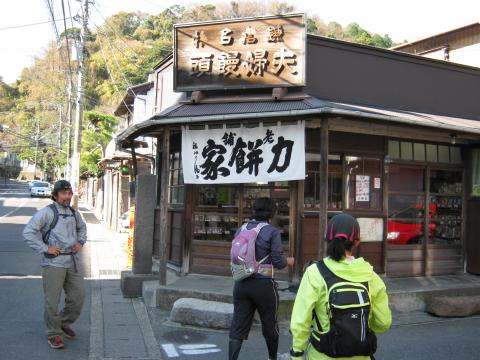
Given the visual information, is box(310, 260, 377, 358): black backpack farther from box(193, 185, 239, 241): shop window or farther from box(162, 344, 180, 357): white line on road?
box(193, 185, 239, 241): shop window

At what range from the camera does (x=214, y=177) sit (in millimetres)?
8461

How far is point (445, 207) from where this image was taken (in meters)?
10.7

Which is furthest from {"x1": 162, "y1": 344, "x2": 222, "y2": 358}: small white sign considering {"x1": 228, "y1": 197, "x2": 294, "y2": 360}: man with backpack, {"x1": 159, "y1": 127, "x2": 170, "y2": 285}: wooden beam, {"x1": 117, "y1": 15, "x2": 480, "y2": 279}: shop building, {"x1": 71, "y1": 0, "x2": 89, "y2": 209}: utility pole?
{"x1": 71, "y1": 0, "x2": 89, "y2": 209}: utility pole

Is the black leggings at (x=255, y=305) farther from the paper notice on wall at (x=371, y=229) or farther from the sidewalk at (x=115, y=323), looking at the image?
the paper notice on wall at (x=371, y=229)

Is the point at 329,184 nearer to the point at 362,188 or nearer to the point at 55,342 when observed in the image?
the point at 362,188

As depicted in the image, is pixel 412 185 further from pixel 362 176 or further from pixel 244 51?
pixel 244 51

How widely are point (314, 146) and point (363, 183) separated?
1.33 meters

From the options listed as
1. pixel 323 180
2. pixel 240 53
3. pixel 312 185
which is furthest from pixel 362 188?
pixel 240 53

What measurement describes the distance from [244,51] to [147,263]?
4491 mm

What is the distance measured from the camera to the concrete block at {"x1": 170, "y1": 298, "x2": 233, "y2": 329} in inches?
281

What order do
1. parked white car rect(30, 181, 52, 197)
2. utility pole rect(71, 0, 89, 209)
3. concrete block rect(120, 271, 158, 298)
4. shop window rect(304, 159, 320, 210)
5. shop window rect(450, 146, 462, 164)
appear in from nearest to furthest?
shop window rect(304, 159, 320, 210), concrete block rect(120, 271, 158, 298), shop window rect(450, 146, 462, 164), utility pole rect(71, 0, 89, 209), parked white car rect(30, 181, 52, 197)

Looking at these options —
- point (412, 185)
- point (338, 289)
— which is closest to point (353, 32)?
point (412, 185)

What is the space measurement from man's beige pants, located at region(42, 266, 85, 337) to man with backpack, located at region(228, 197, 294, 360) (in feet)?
7.95

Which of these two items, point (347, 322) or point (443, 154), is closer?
point (347, 322)
